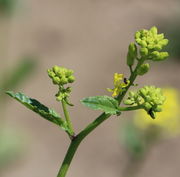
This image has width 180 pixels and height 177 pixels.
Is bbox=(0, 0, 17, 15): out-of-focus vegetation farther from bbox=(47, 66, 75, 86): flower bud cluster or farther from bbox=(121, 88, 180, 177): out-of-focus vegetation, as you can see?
bbox=(47, 66, 75, 86): flower bud cluster

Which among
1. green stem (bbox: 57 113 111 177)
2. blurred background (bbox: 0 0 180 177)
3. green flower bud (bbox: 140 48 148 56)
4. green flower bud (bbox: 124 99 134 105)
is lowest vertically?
blurred background (bbox: 0 0 180 177)

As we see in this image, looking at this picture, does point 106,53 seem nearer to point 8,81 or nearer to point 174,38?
point 174,38

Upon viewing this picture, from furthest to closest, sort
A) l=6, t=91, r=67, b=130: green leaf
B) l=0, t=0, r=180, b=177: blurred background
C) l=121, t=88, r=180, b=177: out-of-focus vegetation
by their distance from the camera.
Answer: l=0, t=0, r=180, b=177: blurred background < l=121, t=88, r=180, b=177: out-of-focus vegetation < l=6, t=91, r=67, b=130: green leaf

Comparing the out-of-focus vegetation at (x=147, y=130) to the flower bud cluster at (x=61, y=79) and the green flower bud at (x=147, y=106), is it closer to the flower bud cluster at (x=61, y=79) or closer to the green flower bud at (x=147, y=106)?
the flower bud cluster at (x=61, y=79)

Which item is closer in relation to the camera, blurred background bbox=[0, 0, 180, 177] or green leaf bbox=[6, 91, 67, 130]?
green leaf bbox=[6, 91, 67, 130]

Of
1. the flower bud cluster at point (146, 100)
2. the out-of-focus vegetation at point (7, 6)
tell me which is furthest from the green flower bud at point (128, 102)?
the out-of-focus vegetation at point (7, 6)

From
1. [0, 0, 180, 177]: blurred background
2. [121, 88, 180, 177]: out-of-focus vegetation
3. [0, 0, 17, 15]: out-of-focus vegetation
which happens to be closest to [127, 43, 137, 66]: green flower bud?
[0, 0, 180, 177]: blurred background

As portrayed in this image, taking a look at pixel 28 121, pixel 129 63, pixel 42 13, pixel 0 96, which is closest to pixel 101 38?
pixel 42 13
